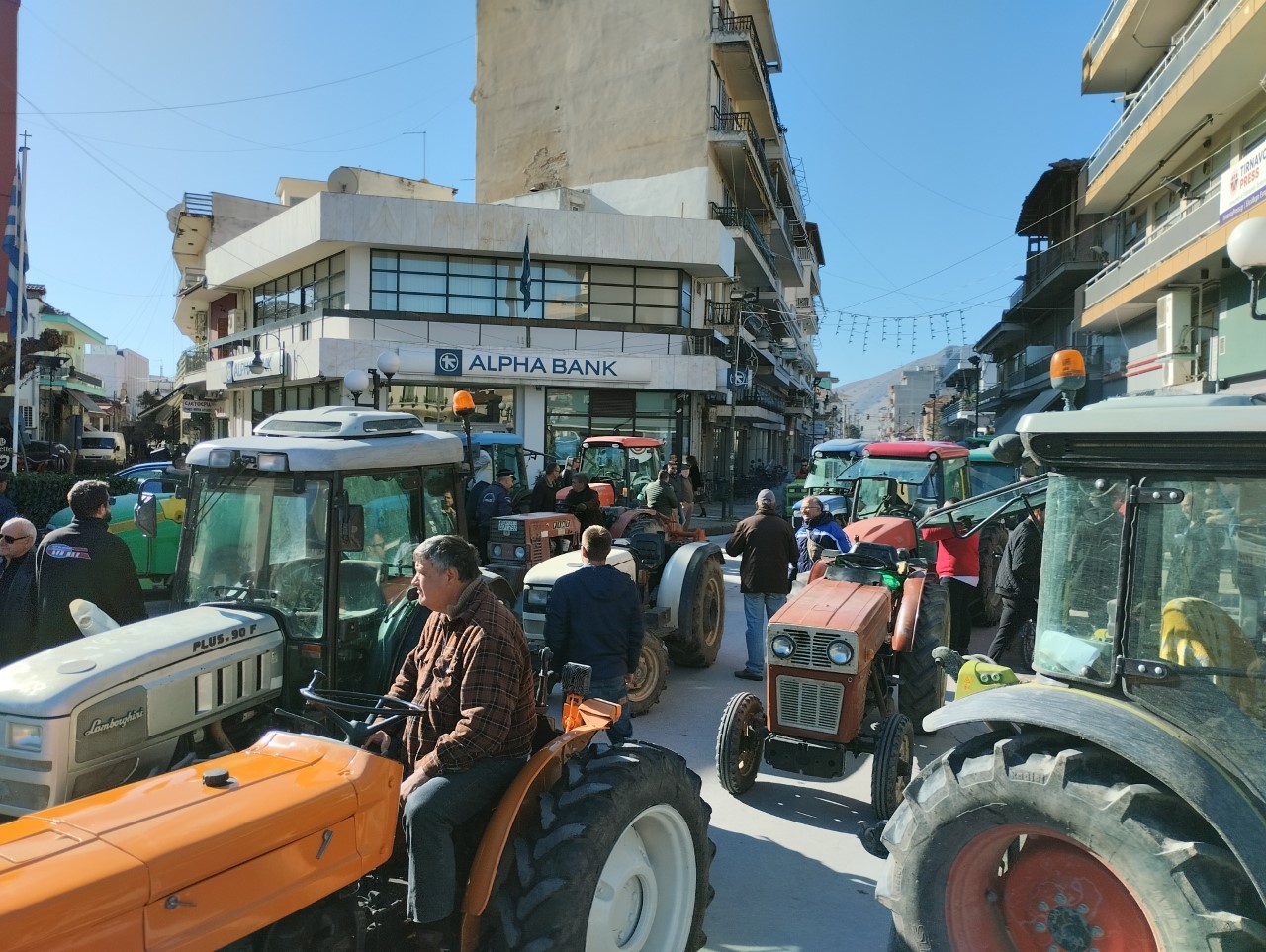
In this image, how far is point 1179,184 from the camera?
18.4m

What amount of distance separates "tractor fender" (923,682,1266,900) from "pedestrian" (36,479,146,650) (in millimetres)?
4487

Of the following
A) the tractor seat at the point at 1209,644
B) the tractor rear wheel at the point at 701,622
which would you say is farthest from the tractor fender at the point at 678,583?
the tractor seat at the point at 1209,644

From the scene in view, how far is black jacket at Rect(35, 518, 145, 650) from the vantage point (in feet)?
15.8

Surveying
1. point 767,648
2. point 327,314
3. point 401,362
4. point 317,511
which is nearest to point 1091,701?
point 767,648

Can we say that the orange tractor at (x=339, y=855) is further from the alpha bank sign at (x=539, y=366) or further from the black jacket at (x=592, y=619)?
the alpha bank sign at (x=539, y=366)

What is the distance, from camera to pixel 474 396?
2388 centimetres

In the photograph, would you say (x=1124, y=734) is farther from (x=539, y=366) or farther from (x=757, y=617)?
(x=539, y=366)

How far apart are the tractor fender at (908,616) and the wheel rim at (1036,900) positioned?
266 cm

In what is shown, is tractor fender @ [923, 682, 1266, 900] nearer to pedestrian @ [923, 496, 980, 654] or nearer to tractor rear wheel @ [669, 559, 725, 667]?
tractor rear wheel @ [669, 559, 725, 667]

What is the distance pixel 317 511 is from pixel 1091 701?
3164 mm

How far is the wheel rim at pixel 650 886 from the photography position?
3203 mm

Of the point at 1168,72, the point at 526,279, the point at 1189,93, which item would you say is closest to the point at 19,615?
the point at 1189,93

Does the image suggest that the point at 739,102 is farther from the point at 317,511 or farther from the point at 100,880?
the point at 100,880

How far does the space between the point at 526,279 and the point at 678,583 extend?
16396 millimetres
